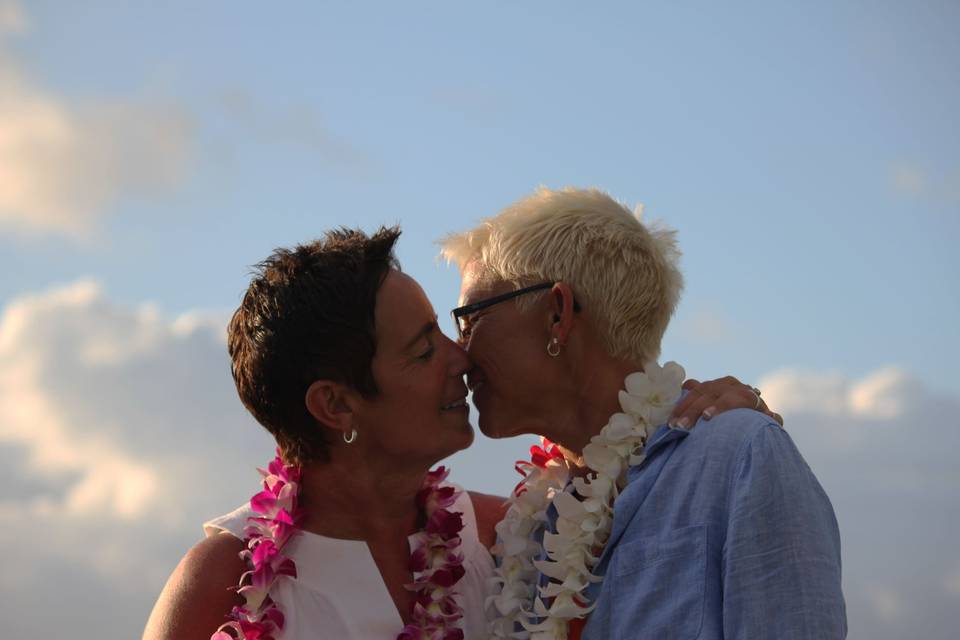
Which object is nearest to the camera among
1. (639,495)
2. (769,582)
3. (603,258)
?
(769,582)

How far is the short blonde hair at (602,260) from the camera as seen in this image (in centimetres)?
462

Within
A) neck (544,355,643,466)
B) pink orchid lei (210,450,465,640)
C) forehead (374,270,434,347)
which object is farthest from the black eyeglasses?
pink orchid lei (210,450,465,640)

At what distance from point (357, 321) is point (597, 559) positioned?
1.26 meters

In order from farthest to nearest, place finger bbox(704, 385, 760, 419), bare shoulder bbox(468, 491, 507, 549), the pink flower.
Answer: bare shoulder bbox(468, 491, 507, 549) → the pink flower → finger bbox(704, 385, 760, 419)

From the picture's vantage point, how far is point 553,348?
15.4 feet

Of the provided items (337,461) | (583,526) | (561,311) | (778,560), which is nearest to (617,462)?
(583,526)

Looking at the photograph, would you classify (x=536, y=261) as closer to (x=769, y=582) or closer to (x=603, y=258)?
(x=603, y=258)

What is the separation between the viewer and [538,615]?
4.42 meters

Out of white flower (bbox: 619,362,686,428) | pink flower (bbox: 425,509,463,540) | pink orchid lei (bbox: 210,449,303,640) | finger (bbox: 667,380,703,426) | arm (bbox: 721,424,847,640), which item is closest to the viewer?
arm (bbox: 721,424,847,640)

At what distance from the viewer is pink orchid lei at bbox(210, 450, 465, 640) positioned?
464 centimetres

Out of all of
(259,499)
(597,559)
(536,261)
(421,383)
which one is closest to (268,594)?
(259,499)

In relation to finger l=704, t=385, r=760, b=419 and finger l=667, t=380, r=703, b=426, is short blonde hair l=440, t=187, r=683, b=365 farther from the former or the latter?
finger l=704, t=385, r=760, b=419

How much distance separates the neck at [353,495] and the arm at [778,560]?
1.51 m

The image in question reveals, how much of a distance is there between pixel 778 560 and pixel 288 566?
1917 mm
